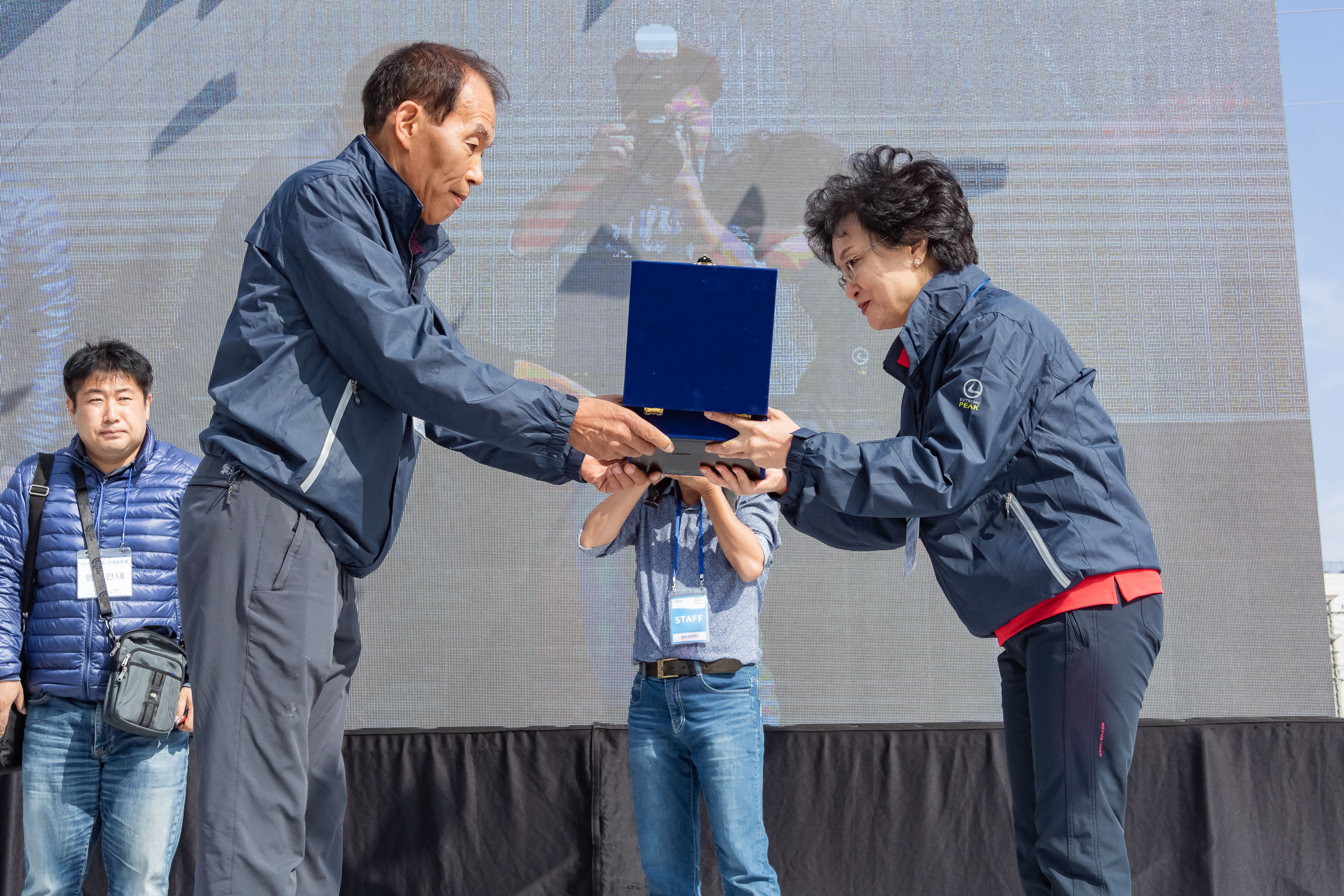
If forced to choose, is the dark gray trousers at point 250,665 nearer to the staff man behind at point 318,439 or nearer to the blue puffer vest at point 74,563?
the staff man behind at point 318,439

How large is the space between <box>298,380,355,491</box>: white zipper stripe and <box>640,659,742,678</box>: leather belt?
1048mm

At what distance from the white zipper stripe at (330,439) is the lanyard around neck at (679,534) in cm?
101

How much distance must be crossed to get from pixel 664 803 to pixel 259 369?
1.33 m

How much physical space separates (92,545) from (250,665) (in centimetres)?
127

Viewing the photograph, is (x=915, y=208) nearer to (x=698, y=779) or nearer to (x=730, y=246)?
(x=698, y=779)

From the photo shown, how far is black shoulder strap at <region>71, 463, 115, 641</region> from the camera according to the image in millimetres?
2236

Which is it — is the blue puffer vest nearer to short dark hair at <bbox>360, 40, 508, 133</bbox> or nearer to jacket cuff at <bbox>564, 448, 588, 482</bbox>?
jacket cuff at <bbox>564, 448, 588, 482</bbox>

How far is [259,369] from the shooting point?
1.37 metres

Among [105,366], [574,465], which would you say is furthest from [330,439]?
[105,366]

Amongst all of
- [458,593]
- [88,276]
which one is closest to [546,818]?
[458,593]

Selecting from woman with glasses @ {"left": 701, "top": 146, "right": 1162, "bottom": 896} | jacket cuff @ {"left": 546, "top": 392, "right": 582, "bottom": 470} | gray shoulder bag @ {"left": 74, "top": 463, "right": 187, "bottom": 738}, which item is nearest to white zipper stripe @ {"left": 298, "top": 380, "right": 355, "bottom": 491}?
jacket cuff @ {"left": 546, "top": 392, "right": 582, "bottom": 470}

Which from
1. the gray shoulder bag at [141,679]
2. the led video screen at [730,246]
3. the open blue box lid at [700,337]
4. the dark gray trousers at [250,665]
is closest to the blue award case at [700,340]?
the open blue box lid at [700,337]

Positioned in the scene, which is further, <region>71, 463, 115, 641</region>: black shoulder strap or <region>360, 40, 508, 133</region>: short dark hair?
<region>71, 463, 115, 641</region>: black shoulder strap

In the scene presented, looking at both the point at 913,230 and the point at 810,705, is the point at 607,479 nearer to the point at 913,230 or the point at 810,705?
the point at 913,230
